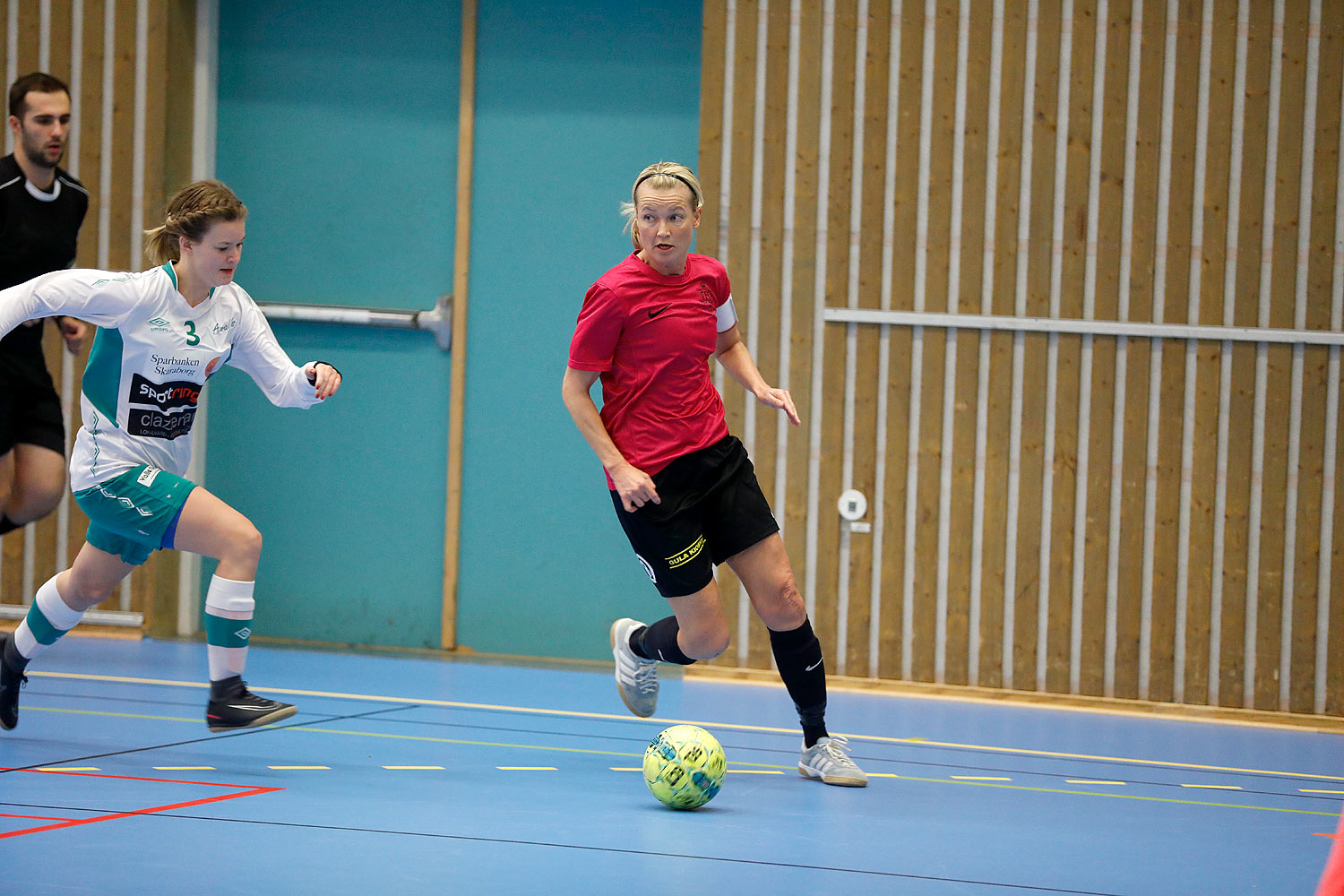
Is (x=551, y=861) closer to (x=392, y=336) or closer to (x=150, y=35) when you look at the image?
(x=392, y=336)

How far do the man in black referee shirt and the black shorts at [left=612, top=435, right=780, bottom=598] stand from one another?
2525 millimetres

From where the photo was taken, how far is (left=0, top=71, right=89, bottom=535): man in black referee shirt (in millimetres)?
4945

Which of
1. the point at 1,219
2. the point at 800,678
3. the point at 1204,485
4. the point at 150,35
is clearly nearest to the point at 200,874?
the point at 800,678

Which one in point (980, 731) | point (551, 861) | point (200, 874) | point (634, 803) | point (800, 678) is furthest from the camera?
point (980, 731)

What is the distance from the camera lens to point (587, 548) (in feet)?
23.3

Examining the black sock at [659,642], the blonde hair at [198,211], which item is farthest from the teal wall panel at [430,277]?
the blonde hair at [198,211]

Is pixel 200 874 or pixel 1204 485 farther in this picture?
pixel 1204 485

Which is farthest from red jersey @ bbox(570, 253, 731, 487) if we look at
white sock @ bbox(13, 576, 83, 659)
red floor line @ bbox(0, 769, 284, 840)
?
white sock @ bbox(13, 576, 83, 659)

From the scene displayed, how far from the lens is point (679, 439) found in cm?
390

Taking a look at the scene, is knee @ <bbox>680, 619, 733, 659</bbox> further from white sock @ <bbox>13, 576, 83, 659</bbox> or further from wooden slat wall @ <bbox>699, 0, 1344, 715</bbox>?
wooden slat wall @ <bbox>699, 0, 1344, 715</bbox>

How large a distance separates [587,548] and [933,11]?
11.3 feet

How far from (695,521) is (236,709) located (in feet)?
5.03

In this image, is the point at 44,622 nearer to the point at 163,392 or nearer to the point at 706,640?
the point at 163,392

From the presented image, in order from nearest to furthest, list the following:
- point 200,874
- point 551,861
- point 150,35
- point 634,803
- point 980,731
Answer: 1. point 200,874
2. point 551,861
3. point 634,803
4. point 980,731
5. point 150,35
